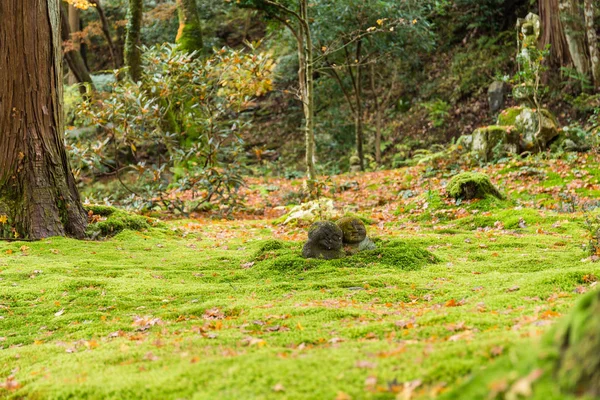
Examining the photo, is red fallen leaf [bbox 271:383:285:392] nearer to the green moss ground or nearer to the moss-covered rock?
the green moss ground

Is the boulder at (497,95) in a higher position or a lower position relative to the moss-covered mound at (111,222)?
higher

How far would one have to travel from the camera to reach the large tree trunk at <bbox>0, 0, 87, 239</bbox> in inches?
267

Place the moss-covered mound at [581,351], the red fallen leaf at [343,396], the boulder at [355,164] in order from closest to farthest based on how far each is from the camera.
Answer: the moss-covered mound at [581,351]
the red fallen leaf at [343,396]
the boulder at [355,164]

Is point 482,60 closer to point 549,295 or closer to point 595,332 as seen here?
point 549,295

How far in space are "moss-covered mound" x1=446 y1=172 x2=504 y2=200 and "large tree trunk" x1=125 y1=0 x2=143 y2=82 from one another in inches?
395

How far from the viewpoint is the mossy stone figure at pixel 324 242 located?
5746 millimetres

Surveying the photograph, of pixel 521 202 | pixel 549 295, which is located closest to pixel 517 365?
pixel 549 295

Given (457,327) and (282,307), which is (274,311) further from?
(457,327)

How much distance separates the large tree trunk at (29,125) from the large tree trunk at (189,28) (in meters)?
8.09

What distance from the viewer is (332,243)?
19.0 ft

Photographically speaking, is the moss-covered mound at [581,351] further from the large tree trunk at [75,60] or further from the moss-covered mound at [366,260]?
the large tree trunk at [75,60]

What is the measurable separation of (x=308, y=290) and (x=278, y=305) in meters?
0.60

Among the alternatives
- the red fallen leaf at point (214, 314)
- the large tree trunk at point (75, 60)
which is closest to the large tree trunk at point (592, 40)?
the red fallen leaf at point (214, 314)

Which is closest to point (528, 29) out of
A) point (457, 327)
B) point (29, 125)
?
point (29, 125)
